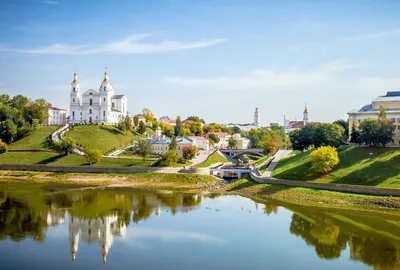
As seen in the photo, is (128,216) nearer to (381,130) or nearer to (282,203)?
(282,203)

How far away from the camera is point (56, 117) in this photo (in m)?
111

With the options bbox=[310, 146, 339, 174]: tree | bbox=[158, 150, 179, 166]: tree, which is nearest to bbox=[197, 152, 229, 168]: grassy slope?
bbox=[158, 150, 179, 166]: tree

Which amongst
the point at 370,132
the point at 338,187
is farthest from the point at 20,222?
the point at 370,132

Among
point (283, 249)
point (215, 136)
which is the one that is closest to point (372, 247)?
point (283, 249)

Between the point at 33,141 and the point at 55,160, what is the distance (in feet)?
44.8

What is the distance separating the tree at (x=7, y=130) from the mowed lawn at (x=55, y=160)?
7.52 meters

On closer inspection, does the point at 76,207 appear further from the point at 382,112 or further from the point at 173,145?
the point at 382,112

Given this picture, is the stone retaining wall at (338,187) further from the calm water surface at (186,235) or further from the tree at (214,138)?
the tree at (214,138)

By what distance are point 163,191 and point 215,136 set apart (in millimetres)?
59286

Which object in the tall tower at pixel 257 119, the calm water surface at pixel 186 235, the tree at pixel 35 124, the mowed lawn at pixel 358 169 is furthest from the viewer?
the tall tower at pixel 257 119

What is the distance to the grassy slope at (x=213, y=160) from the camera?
72219mm

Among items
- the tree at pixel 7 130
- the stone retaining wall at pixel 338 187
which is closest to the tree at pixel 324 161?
the stone retaining wall at pixel 338 187

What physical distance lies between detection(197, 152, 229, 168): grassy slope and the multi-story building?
2211 centimetres

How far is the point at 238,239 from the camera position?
32.7m
